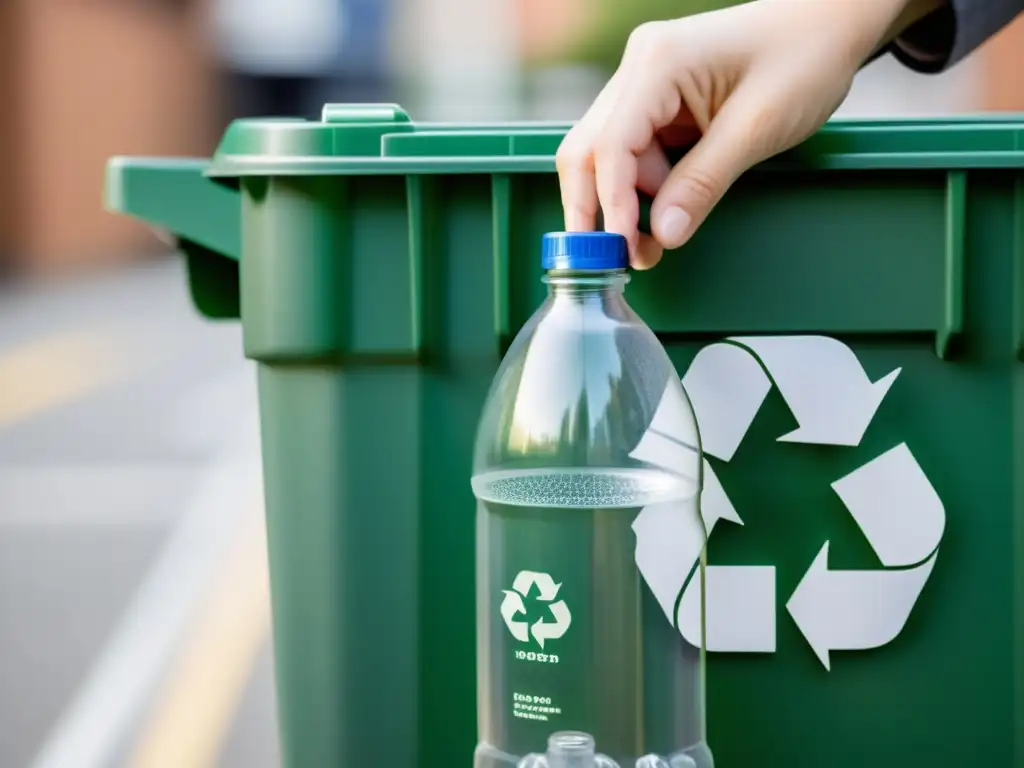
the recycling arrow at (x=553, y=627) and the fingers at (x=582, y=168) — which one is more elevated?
the fingers at (x=582, y=168)

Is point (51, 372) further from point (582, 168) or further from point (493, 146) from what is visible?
point (582, 168)

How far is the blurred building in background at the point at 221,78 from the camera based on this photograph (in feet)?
56.3

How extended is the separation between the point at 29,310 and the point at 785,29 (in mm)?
14995

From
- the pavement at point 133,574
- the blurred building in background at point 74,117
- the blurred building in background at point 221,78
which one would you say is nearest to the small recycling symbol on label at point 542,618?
the pavement at point 133,574

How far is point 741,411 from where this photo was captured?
5.94ft

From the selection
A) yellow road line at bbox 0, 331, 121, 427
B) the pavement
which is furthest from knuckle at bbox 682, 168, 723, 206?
yellow road line at bbox 0, 331, 121, 427

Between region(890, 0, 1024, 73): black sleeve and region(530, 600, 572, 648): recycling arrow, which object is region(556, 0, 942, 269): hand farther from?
region(530, 600, 572, 648): recycling arrow

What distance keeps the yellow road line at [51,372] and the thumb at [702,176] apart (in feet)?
20.7

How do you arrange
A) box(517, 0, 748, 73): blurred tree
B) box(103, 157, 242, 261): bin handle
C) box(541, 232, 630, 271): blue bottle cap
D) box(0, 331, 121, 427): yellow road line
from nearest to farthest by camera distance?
box(541, 232, 630, 271): blue bottle cap < box(103, 157, 242, 261): bin handle < box(0, 331, 121, 427): yellow road line < box(517, 0, 748, 73): blurred tree

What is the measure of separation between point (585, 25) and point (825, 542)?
13.1m

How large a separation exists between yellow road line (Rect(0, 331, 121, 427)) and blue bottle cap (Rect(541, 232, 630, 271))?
6.29 metres

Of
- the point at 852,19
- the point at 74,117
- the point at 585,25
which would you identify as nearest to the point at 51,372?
the point at 585,25

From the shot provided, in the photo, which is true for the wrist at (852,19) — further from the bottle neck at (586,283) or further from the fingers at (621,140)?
the bottle neck at (586,283)

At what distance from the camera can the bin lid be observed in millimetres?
1757
